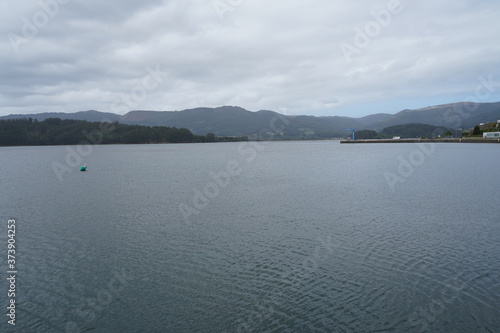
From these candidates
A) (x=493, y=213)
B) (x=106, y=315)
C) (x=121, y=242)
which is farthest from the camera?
(x=493, y=213)

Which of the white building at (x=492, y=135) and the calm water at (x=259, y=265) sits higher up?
the white building at (x=492, y=135)

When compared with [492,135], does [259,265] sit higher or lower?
lower

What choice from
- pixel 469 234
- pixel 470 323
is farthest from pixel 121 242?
pixel 469 234

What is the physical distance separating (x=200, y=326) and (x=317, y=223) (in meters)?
14.2

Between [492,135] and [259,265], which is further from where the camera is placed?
[492,135]

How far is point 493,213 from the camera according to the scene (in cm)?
2555

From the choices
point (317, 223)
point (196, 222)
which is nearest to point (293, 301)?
point (317, 223)

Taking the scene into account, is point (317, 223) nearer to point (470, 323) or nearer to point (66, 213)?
point (470, 323)

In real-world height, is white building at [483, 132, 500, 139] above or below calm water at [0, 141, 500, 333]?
above

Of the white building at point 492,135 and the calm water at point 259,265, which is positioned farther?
the white building at point 492,135

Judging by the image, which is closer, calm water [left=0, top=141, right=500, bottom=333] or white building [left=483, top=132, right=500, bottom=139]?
calm water [left=0, top=141, right=500, bottom=333]

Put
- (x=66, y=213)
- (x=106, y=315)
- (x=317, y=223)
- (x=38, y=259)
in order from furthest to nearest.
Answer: (x=66, y=213) < (x=317, y=223) < (x=38, y=259) < (x=106, y=315)

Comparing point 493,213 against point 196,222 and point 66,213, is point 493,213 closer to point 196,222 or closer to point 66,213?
point 196,222

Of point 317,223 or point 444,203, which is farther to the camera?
point 444,203
